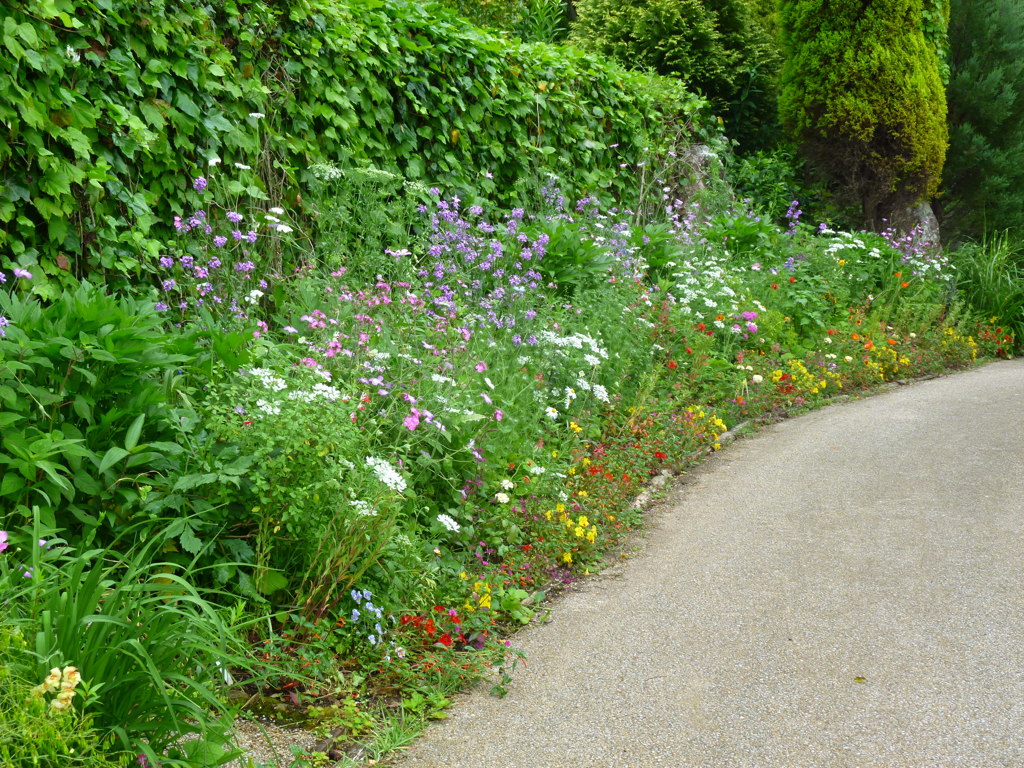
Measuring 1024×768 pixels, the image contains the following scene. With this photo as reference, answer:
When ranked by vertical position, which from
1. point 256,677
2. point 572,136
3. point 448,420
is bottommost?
point 256,677

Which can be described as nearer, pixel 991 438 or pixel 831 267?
pixel 991 438

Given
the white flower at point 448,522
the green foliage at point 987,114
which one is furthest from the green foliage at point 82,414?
the green foliage at point 987,114

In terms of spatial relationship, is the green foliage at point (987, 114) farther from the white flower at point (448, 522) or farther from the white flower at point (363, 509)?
the white flower at point (363, 509)

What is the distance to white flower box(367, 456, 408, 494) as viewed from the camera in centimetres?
329

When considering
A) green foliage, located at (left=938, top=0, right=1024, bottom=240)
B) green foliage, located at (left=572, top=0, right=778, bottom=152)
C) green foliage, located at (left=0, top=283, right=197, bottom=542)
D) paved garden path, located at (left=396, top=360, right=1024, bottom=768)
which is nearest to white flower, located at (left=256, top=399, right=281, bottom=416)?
green foliage, located at (left=0, top=283, right=197, bottom=542)

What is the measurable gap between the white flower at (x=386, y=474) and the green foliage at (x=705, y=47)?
9810 millimetres

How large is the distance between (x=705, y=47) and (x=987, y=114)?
3.86 meters

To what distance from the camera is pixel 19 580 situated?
108 inches

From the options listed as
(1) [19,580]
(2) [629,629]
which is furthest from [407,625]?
(1) [19,580]

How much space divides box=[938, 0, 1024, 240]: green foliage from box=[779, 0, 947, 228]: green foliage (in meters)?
1.02

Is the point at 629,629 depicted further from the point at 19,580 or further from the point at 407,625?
the point at 19,580

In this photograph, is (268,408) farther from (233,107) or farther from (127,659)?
(233,107)

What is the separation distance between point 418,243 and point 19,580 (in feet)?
13.0

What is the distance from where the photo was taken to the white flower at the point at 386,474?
3.29 m
